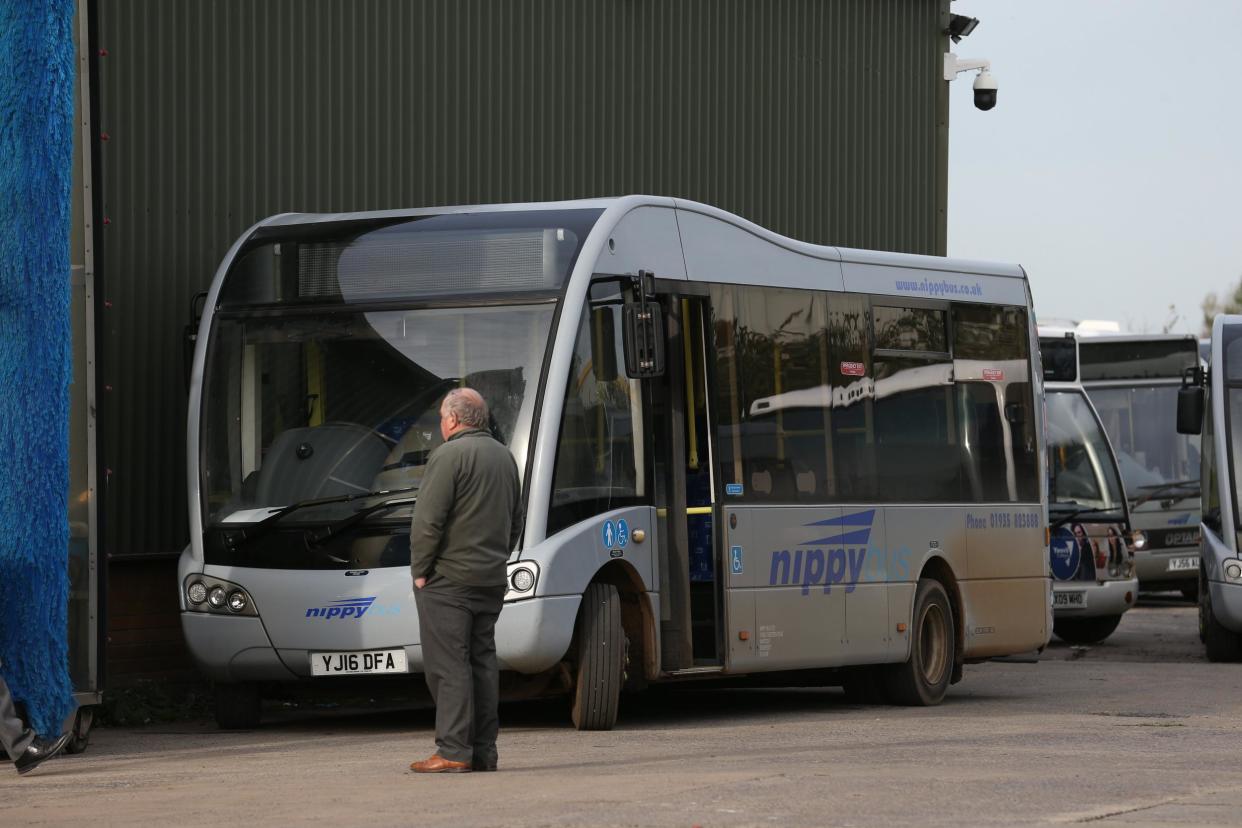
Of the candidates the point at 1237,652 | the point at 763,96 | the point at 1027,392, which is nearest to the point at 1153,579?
the point at 1237,652

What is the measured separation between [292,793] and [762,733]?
382cm

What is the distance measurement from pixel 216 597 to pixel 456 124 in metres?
6.28

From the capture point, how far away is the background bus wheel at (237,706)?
43.6 ft

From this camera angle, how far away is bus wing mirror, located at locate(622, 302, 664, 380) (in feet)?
40.5

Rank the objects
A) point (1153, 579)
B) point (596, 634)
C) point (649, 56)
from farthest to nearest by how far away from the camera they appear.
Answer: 1. point (1153, 579)
2. point (649, 56)
3. point (596, 634)

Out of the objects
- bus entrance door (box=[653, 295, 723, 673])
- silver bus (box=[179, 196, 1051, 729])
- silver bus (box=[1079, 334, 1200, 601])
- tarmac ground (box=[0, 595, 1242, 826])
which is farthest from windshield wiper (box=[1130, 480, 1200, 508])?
bus entrance door (box=[653, 295, 723, 673])

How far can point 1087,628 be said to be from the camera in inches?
918

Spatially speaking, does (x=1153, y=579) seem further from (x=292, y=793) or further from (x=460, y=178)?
(x=292, y=793)

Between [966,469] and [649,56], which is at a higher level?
[649,56]

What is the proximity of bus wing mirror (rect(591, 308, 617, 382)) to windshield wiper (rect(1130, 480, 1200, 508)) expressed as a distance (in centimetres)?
1634

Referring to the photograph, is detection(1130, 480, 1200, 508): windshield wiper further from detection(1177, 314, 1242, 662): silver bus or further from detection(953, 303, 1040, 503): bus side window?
detection(953, 303, 1040, 503): bus side window

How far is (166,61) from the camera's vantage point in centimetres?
1540

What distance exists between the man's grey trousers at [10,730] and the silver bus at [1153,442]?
1925cm

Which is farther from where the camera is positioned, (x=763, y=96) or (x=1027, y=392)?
(x=763, y=96)
